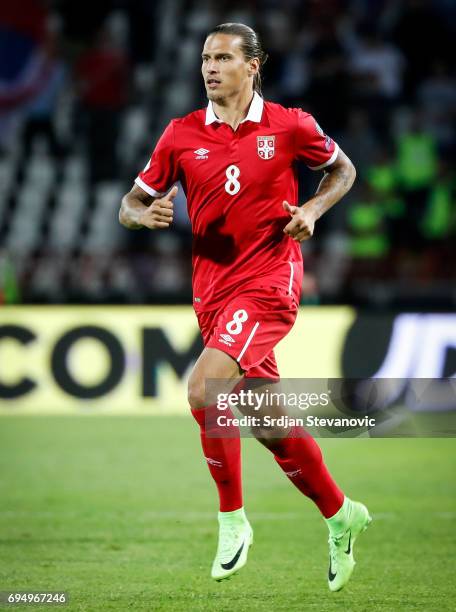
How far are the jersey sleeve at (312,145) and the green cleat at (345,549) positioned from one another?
4.91 feet

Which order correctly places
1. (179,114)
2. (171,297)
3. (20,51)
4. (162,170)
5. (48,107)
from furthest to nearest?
(20,51)
(48,107)
(179,114)
(171,297)
(162,170)

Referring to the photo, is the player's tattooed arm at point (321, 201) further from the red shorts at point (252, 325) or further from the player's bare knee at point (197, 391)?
the player's bare knee at point (197, 391)

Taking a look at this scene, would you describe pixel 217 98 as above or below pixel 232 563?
above

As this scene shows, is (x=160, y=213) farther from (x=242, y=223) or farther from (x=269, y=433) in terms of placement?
(x=269, y=433)

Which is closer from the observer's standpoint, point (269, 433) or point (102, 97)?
point (269, 433)

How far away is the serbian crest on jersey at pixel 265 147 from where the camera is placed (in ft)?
16.7

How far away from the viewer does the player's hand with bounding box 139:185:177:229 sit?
4.79m

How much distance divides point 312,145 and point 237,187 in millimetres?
394

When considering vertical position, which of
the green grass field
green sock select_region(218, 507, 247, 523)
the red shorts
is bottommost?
the green grass field

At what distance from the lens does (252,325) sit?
493 cm

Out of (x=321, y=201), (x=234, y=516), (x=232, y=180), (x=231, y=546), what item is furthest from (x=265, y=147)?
(x=231, y=546)

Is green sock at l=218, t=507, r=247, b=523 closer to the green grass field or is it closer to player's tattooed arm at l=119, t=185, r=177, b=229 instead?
the green grass field

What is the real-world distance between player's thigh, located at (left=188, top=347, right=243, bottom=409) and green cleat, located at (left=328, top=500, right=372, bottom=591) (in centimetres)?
84

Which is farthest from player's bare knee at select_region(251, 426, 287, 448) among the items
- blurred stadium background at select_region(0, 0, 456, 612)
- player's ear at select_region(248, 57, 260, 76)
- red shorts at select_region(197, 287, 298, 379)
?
player's ear at select_region(248, 57, 260, 76)
